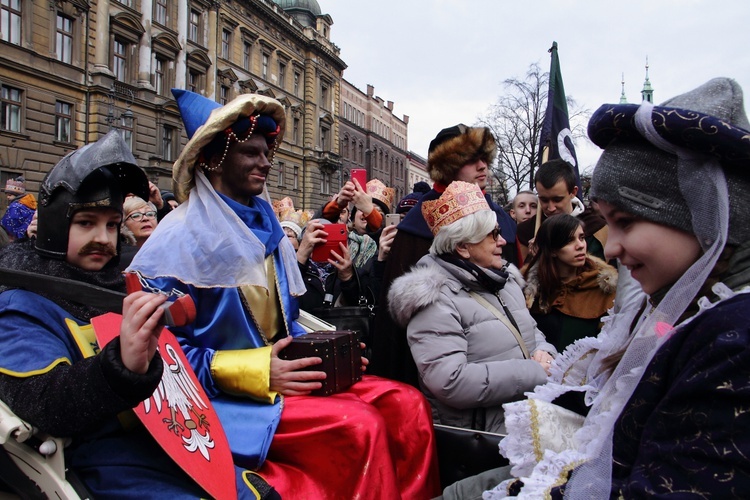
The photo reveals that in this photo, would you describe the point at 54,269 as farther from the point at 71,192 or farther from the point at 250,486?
the point at 250,486

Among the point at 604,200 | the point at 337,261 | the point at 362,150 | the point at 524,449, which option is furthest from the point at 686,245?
the point at 362,150

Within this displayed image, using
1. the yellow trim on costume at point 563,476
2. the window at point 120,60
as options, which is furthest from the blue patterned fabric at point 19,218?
the window at point 120,60

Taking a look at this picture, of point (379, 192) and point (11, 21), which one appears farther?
point (11, 21)

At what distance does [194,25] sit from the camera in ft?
101

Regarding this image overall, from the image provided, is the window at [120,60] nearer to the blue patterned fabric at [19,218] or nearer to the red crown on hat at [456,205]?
the blue patterned fabric at [19,218]

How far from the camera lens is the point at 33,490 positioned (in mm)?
1466

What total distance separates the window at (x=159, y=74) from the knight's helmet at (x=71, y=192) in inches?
1116

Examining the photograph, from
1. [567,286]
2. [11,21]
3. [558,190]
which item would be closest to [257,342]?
[567,286]

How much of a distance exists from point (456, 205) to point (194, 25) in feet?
106

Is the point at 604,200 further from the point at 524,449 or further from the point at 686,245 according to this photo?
the point at 524,449

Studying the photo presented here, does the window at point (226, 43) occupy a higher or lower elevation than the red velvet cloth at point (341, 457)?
higher

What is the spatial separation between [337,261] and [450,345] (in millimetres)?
1557

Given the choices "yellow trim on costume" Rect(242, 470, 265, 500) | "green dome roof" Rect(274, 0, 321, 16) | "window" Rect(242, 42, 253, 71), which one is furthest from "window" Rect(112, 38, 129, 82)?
"yellow trim on costume" Rect(242, 470, 265, 500)

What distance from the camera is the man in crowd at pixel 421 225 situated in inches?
137
